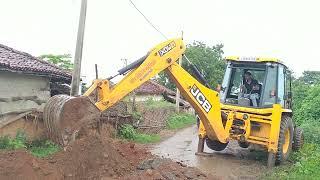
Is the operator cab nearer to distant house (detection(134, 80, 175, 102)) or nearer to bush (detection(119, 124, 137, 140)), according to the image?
bush (detection(119, 124, 137, 140))

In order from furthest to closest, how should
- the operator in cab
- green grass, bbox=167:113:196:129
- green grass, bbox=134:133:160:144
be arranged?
green grass, bbox=167:113:196:129 → green grass, bbox=134:133:160:144 → the operator in cab

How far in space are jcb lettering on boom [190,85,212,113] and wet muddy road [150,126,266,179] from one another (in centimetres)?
144

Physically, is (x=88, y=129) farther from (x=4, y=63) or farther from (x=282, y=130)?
(x=282, y=130)

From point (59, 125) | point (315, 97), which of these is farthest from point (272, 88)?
point (315, 97)

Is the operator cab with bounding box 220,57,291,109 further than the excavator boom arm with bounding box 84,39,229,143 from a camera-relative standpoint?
Yes

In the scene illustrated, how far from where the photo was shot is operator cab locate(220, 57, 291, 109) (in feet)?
36.7

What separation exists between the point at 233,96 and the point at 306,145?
11.0 feet

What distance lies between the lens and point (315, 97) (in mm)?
22391

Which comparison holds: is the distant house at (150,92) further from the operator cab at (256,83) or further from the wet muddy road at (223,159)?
the operator cab at (256,83)

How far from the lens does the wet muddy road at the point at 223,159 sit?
10039mm

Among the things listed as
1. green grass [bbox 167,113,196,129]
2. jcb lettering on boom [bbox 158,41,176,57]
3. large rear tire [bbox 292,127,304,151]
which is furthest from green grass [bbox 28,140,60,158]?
green grass [bbox 167,113,196,129]

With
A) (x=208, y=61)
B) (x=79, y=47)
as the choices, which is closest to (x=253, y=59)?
(x=79, y=47)

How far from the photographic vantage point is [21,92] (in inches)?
472

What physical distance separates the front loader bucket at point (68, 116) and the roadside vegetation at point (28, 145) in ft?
7.83
